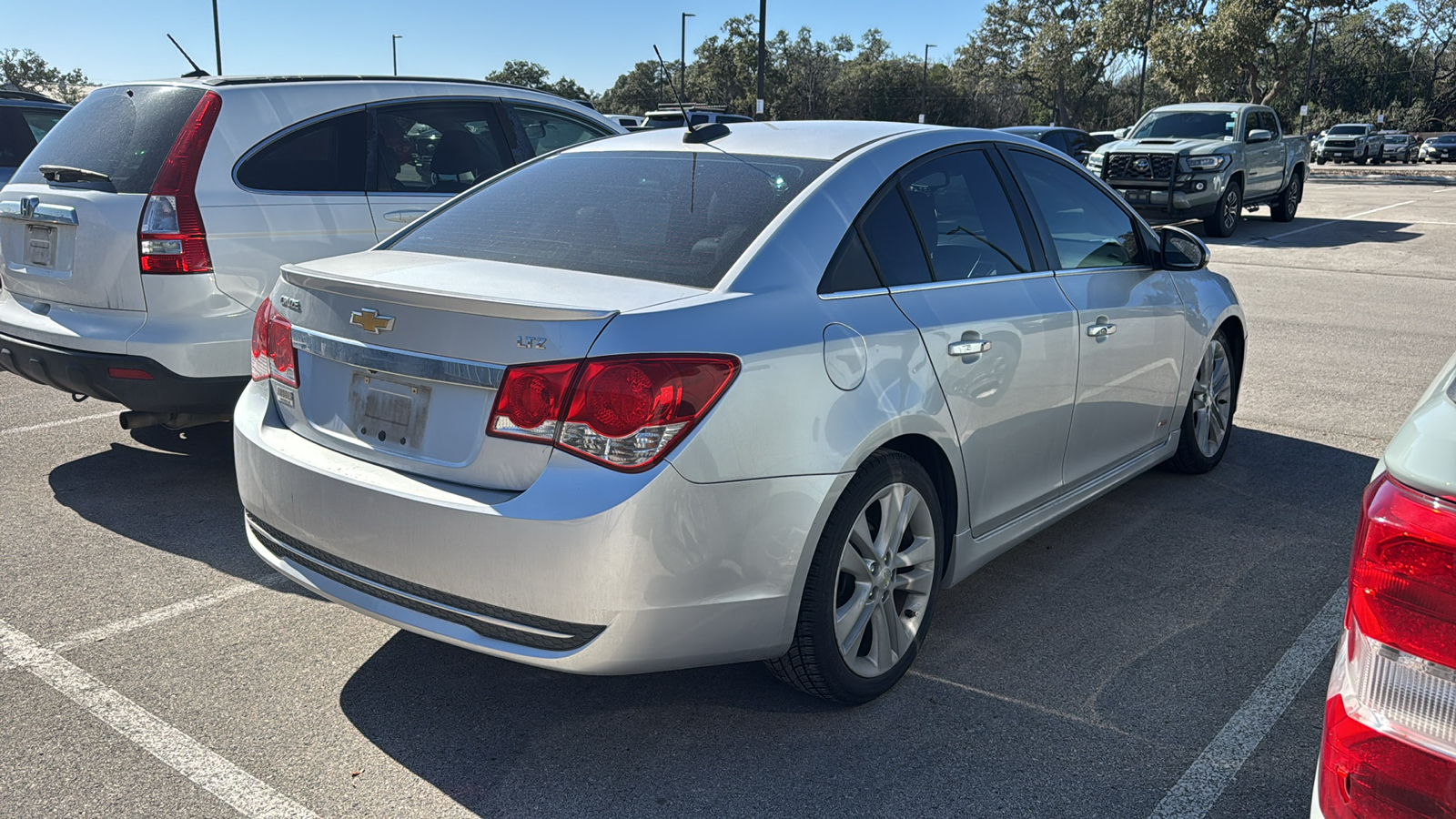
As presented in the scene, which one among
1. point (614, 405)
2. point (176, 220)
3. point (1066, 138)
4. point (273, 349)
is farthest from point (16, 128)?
point (1066, 138)

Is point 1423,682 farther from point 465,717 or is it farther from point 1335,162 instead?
point 1335,162

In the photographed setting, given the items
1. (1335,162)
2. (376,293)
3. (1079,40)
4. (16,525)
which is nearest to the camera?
(376,293)

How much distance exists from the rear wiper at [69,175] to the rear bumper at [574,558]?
8.77ft

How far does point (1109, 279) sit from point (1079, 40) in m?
52.1

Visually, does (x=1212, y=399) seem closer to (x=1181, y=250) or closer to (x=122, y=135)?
(x=1181, y=250)

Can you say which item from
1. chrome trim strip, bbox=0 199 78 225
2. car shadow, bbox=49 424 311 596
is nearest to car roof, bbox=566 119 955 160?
car shadow, bbox=49 424 311 596

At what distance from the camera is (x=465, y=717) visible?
323cm

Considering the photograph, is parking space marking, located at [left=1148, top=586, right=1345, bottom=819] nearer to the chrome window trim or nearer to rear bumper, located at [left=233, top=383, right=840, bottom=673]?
rear bumper, located at [left=233, top=383, right=840, bottom=673]

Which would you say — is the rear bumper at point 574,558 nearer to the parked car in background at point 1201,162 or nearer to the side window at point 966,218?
the side window at point 966,218

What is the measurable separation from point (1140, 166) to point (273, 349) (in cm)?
1646

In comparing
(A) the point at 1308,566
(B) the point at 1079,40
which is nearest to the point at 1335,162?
(B) the point at 1079,40

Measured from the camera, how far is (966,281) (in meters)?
3.68

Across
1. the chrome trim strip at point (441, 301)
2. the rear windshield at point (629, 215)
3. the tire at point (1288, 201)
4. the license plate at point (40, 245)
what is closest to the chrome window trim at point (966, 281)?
the rear windshield at point (629, 215)

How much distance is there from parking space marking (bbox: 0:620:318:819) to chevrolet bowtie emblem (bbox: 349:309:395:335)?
1.18m
